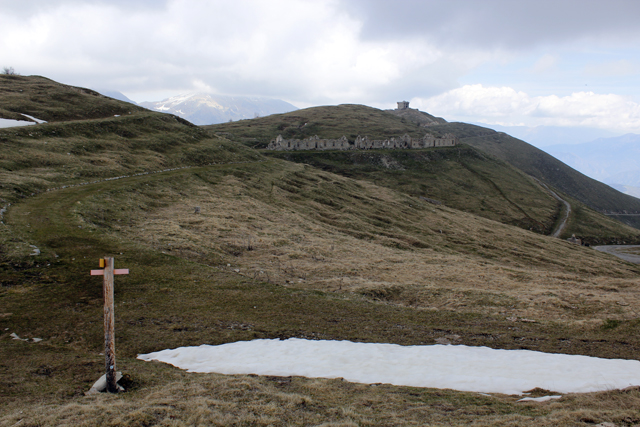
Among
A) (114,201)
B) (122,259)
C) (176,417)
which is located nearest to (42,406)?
(176,417)

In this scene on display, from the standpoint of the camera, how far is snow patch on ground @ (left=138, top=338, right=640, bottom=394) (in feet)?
44.7

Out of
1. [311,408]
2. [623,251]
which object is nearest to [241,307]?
[311,408]

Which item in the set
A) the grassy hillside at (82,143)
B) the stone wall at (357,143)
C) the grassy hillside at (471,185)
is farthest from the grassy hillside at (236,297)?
the stone wall at (357,143)

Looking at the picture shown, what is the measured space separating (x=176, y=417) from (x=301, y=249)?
29.4 meters

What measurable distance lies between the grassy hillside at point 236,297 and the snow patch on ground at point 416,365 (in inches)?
34.9

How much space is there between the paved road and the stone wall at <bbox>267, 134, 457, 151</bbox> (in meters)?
85.3

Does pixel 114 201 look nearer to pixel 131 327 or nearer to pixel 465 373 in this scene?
pixel 131 327

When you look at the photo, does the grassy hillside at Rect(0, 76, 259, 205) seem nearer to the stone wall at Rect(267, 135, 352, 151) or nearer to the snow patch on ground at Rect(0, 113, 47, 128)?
the snow patch on ground at Rect(0, 113, 47, 128)

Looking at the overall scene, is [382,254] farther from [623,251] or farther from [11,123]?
[623,251]

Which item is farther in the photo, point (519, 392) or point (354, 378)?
point (354, 378)

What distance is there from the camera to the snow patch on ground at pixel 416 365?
1361 cm

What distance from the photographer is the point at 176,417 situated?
34.3 feet

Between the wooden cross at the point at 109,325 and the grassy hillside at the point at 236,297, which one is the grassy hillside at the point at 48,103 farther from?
the wooden cross at the point at 109,325

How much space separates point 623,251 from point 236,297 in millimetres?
125124
